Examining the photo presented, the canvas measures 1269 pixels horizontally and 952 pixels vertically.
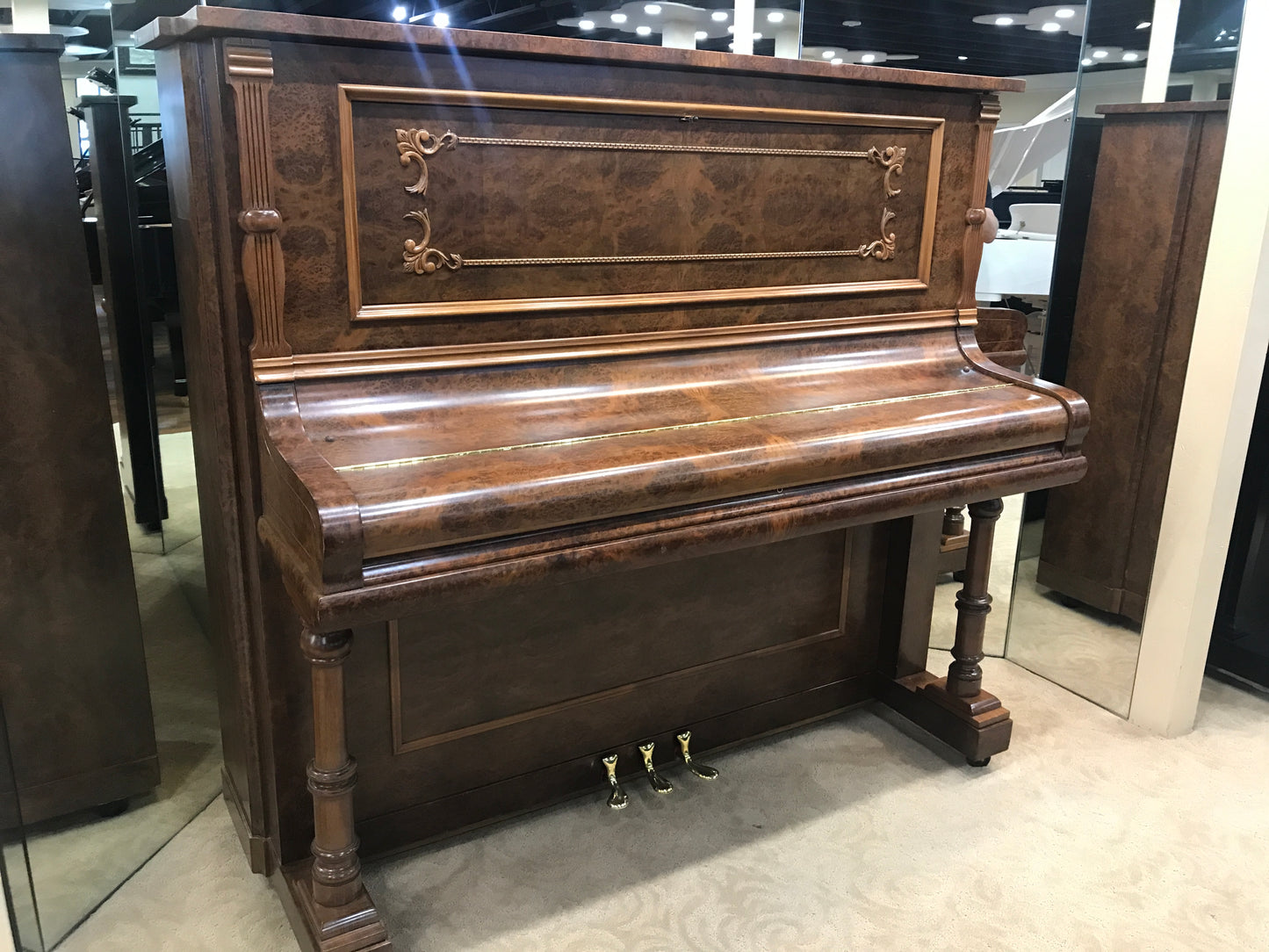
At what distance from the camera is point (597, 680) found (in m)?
2.04

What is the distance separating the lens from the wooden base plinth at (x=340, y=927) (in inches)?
62.9

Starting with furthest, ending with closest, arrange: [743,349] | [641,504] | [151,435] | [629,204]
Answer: [151,435] → [743,349] → [629,204] → [641,504]

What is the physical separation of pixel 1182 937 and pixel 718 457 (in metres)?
1.25

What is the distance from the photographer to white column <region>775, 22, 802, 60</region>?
2.67 m

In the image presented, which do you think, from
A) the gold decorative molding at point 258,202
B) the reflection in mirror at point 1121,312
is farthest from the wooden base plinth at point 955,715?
the gold decorative molding at point 258,202

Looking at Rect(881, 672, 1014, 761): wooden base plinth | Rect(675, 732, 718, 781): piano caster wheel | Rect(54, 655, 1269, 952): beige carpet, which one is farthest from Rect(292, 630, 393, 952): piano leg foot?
Rect(881, 672, 1014, 761): wooden base plinth

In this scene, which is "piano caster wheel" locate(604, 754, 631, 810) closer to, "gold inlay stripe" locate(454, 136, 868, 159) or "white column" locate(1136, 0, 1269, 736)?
"gold inlay stripe" locate(454, 136, 868, 159)

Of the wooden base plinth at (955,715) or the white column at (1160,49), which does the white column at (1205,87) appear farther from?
the wooden base plinth at (955,715)

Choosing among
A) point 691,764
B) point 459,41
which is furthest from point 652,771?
point 459,41

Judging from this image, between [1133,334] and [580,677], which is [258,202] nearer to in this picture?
[580,677]

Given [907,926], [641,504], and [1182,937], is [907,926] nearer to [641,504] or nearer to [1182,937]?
[1182,937]

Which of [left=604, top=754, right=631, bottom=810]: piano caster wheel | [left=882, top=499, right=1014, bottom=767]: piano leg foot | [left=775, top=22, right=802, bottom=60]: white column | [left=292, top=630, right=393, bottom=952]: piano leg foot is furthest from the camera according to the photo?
[left=775, top=22, right=802, bottom=60]: white column

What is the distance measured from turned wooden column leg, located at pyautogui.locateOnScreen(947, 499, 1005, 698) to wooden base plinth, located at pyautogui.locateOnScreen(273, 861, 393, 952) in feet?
4.61

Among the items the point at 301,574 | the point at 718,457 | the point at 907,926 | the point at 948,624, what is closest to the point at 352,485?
the point at 301,574
